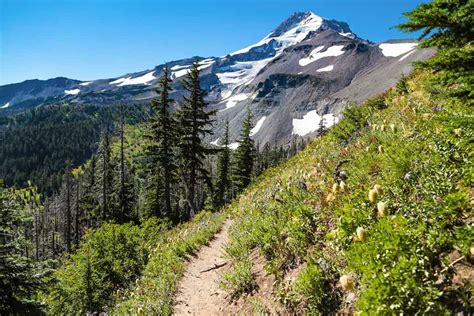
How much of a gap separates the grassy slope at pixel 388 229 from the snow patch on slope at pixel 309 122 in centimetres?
14160

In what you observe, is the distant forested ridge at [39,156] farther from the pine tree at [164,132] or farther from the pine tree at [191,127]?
the pine tree at [191,127]

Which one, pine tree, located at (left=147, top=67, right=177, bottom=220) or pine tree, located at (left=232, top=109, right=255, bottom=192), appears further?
pine tree, located at (left=232, top=109, right=255, bottom=192)

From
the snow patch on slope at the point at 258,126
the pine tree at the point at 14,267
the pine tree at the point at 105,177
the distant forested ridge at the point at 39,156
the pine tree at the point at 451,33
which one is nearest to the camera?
the pine tree at the point at 451,33

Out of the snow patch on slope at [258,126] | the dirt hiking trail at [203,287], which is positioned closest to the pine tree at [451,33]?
the dirt hiking trail at [203,287]

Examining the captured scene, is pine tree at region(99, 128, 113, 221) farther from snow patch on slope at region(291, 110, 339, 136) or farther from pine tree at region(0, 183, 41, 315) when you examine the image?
snow patch on slope at region(291, 110, 339, 136)

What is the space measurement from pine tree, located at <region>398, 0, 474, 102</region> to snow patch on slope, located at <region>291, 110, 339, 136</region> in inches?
5645

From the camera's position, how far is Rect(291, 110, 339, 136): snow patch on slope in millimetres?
146525

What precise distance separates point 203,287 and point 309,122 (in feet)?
487

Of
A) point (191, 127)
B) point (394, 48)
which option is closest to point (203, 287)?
point (191, 127)

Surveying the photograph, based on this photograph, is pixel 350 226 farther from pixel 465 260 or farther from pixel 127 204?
→ pixel 127 204

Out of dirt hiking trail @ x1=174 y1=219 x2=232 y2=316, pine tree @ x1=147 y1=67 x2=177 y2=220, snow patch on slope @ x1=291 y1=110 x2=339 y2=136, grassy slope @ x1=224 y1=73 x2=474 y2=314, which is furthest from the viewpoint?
snow patch on slope @ x1=291 y1=110 x2=339 y2=136

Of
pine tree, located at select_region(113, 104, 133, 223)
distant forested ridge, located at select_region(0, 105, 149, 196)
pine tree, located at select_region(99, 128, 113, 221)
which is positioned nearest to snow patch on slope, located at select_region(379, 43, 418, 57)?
pine tree, located at select_region(113, 104, 133, 223)

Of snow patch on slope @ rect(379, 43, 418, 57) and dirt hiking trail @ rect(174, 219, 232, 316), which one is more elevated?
snow patch on slope @ rect(379, 43, 418, 57)

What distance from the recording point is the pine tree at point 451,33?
424 cm
